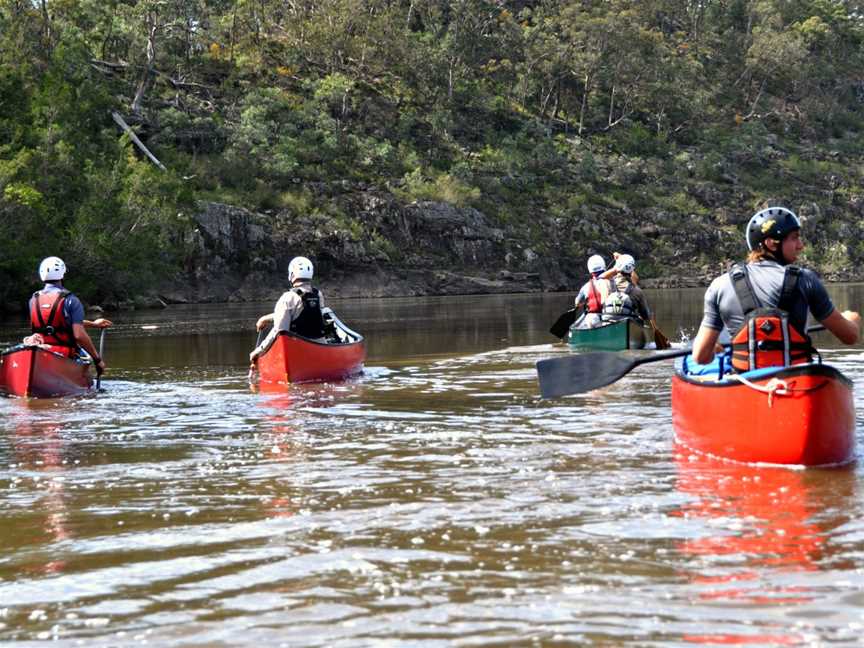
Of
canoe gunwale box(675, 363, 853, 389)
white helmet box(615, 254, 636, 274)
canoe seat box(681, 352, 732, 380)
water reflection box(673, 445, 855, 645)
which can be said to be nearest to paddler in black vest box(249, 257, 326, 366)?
white helmet box(615, 254, 636, 274)

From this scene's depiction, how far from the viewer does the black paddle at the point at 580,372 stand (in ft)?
37.7

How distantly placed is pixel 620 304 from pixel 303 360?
689 centimetres

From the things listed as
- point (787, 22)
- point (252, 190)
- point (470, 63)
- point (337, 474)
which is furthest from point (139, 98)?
point (787, 22)

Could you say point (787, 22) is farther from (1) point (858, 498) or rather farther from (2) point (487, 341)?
(1) point (858, 498)

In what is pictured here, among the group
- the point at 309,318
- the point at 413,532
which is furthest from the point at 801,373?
the point at 309,318

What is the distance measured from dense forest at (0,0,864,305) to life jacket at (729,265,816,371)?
38.5 metres

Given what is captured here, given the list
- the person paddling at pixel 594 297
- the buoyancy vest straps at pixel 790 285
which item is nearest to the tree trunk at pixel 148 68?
the person paddling at pixel 594 297

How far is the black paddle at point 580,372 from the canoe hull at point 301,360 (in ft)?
20.7

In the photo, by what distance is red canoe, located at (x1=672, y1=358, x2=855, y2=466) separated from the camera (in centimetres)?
867

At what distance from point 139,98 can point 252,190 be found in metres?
11.1

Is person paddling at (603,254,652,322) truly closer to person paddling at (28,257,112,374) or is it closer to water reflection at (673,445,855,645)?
person paddling at (28,257,112,374)

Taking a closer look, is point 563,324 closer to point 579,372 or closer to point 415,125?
point 579,372

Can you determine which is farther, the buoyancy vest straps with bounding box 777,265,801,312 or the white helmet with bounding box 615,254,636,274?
the white helmet with bounding box 615,254,636,274

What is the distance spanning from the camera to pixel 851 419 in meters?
9.16
